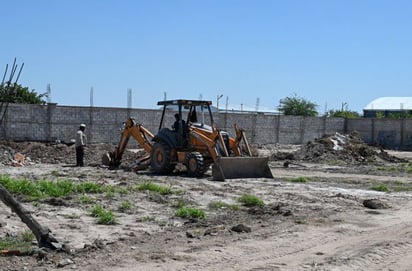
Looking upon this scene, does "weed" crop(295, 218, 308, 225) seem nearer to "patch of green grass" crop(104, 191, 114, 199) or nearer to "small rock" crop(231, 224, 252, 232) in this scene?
"small rock" crop(231, 224, 252, 232)

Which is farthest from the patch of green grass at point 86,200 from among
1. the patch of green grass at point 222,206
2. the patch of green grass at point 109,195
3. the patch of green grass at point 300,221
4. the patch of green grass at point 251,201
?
the patch of green grass at point 300,221

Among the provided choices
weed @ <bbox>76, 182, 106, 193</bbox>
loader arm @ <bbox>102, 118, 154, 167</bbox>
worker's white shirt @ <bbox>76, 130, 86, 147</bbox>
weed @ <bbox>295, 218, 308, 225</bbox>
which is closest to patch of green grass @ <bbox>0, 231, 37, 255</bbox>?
weed @ <bbox>76, 182, 106, 193</bbox>

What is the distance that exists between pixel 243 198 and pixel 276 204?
2.48 ft

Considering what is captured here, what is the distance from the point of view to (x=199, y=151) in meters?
23.1

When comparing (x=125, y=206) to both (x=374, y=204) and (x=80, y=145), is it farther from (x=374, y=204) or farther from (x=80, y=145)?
(x=80, y=145)

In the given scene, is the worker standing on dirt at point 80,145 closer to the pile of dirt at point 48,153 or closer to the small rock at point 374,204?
the pile of dirt at point 48,153

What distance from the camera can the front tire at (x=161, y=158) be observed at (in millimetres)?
23328

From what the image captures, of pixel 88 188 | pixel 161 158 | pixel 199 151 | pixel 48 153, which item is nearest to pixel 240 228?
pixel 88 188

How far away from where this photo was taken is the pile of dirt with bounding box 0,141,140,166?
29.3m

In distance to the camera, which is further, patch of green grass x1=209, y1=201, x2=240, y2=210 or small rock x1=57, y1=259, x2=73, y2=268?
patch of green grass x1=209, y1=201, x2=240, y2=210

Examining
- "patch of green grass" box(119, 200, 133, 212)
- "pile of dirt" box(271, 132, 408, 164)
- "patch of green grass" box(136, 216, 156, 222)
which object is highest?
"pile of dirt" box(271, 132, 408, 164)

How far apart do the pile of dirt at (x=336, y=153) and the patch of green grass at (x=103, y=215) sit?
79.5 feet

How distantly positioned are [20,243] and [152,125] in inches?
1268

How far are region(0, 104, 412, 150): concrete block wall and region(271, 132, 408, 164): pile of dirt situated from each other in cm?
925
